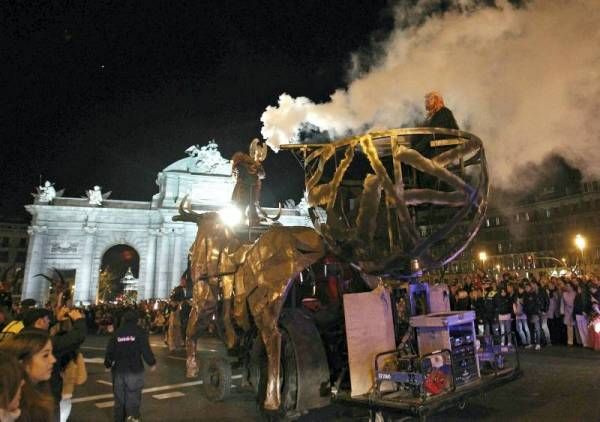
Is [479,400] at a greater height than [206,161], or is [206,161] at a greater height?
[206,161]

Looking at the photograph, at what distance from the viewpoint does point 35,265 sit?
49.3 metres

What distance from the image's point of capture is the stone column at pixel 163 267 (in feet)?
172

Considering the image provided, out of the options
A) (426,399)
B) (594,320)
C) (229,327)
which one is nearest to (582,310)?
(594,320)

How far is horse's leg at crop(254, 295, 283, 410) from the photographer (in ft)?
20.6

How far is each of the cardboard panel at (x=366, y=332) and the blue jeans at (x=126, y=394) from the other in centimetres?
379

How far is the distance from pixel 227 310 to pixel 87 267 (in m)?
50.5

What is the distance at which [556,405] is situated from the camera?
7312 millimetres

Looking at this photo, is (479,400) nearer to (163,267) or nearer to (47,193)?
(163,267)

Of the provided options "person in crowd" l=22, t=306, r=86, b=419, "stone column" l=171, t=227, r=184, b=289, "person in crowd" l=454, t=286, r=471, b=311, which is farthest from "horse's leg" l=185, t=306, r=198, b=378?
"stone column" l=171, t=227, r=184, b=289

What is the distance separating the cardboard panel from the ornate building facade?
47.9 meters

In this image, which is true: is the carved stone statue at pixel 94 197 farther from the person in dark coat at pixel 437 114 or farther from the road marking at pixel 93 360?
the person in dark coat at pixel 437 114

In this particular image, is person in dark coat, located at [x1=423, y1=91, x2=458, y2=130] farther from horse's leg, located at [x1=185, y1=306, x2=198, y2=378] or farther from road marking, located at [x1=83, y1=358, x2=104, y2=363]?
road marking, located at [x1=83, y1=358, x2=104, y2=363]

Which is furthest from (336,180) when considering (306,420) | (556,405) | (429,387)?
(556,405)

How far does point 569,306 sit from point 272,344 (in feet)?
42.3
